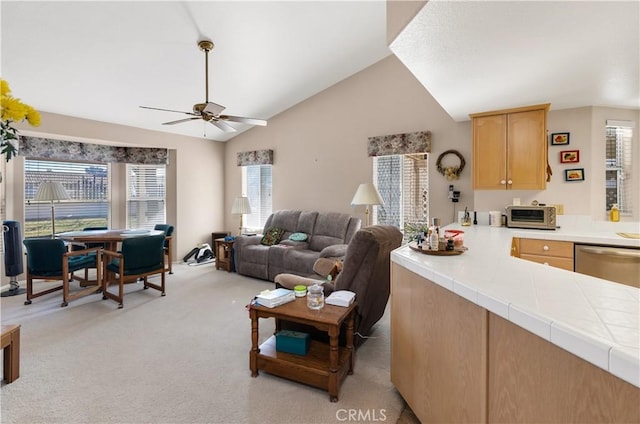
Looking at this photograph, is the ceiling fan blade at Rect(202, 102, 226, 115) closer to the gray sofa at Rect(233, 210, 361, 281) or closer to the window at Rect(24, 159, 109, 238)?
the gray sofa at Rect(233, 210, 361, 281)

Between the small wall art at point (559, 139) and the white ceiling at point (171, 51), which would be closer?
the white ceiling at point (171, 51)

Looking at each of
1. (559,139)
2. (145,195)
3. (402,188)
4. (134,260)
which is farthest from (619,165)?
(145,195)

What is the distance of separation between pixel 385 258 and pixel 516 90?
1880 mm

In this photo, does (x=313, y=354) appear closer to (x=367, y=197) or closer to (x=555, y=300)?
(x=555, y=300)

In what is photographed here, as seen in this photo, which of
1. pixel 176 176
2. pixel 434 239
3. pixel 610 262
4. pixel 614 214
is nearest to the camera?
pixel 434 239

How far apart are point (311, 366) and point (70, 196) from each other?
5.35m

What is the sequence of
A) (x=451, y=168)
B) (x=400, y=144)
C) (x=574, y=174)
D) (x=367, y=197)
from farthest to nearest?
(x=400, y=144) < (x=451, y=168) < (x=367, y=197) < (x=574, y=174)

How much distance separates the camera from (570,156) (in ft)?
10.1

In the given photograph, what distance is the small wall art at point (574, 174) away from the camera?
3027 millimetres

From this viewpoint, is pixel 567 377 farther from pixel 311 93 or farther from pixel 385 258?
pixel 311 93

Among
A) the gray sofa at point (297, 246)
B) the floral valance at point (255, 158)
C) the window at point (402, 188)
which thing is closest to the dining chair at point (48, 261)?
the gray sofa at point (297, 246)

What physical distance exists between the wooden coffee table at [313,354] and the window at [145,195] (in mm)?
4669

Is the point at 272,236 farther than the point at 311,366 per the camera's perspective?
Yes

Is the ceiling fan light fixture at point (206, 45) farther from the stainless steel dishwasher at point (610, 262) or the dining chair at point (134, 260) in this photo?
the stainless steel dishwasher at point (610, 262)
